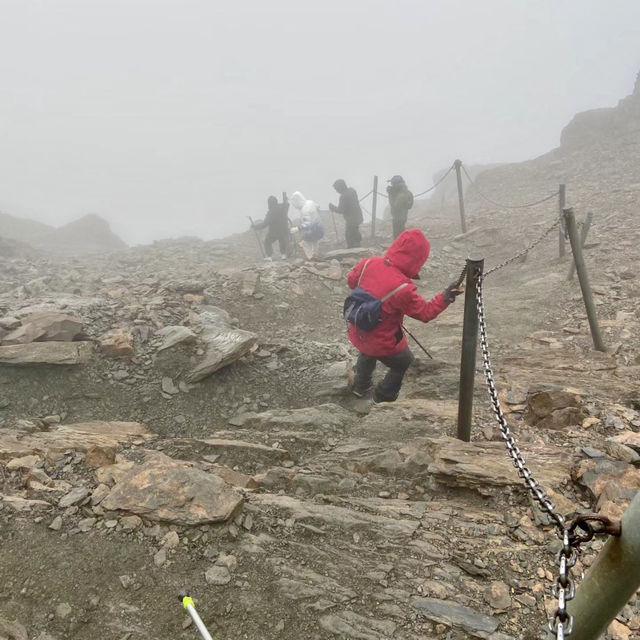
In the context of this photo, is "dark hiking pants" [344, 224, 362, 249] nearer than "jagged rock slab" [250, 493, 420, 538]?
No

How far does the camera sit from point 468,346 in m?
3.56

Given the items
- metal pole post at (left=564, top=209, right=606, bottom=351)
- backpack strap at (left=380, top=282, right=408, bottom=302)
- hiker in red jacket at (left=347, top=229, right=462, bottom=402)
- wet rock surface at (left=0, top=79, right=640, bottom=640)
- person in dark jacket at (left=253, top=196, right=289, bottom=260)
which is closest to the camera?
wet rock surface at (left=0, top=79, right=640, bottom=640)

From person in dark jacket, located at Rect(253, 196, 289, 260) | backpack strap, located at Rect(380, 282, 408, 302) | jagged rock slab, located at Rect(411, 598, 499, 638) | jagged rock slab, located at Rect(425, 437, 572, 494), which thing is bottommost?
jagged rock slab, located at Rect(411, 598, 499, 638)

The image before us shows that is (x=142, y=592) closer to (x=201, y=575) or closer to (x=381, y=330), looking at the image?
(x=201, y=575)

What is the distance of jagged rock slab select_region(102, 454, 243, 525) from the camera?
315 centimetres

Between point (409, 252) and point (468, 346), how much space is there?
5.20ft

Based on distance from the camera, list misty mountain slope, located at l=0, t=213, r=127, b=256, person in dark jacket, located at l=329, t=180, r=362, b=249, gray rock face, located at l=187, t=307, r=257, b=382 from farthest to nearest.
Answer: misty mountain slope, located at l=0, t=213, r=127, b=256, person in dark jacket, located at l=329, t=180, r=362, b=249, gray rock face, located at l=187, t=307, r=257, b=382

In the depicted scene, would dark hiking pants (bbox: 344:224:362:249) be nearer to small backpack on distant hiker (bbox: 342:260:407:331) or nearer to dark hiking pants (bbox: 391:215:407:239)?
dark hiking pants (bbox: 391:215:407:239)

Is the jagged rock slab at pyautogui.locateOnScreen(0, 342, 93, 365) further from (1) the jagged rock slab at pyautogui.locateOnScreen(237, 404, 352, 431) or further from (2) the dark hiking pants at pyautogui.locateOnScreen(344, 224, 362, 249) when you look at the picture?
(2) the dark hiking pants at pyautogui.locateOnScreen(344, 224, 362, 249)

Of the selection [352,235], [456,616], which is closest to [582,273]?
[456,616]

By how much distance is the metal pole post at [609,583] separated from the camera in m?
1.27

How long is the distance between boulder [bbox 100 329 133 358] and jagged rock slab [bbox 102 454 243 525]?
288cm

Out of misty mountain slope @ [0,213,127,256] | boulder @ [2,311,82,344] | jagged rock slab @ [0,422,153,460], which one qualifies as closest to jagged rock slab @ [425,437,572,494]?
jagged rock slab @ [0,422,153,460]

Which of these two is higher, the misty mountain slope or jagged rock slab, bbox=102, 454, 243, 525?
the misty mountain slope
